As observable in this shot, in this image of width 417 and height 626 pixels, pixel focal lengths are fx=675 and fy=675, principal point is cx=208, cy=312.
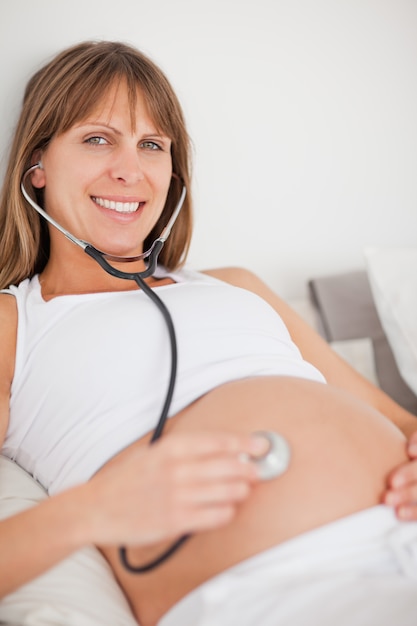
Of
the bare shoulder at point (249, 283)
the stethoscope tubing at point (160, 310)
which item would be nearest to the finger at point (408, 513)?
the stethoscope tubing at point (160, 310)

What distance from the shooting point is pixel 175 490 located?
725mm

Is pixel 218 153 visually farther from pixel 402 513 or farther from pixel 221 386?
pixel 402 513

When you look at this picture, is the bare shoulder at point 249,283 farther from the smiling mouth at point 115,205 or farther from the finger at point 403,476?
the finger at point 403,476

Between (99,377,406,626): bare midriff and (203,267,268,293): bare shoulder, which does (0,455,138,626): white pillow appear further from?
(203,267,268,293): bare shoulder

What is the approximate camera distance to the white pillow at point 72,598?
2.77 feet

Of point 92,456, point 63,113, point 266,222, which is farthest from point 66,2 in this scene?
point 92,456

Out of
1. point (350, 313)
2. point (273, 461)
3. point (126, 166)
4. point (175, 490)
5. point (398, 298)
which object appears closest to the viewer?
point (175, 490)

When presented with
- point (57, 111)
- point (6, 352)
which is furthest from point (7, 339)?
point (57, 111)

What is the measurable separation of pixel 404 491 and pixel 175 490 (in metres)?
0.38

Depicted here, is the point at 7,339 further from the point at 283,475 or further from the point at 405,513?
the point at 405,513

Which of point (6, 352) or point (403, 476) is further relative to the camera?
point (6, 352)

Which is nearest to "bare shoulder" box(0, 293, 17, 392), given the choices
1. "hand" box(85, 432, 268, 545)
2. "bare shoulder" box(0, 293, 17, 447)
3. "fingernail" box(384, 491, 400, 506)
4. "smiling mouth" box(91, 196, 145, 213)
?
"bare shoulder" box(0, 293, 17, 447)

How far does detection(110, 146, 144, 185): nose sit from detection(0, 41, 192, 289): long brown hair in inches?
3.6

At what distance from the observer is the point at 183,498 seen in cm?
72
